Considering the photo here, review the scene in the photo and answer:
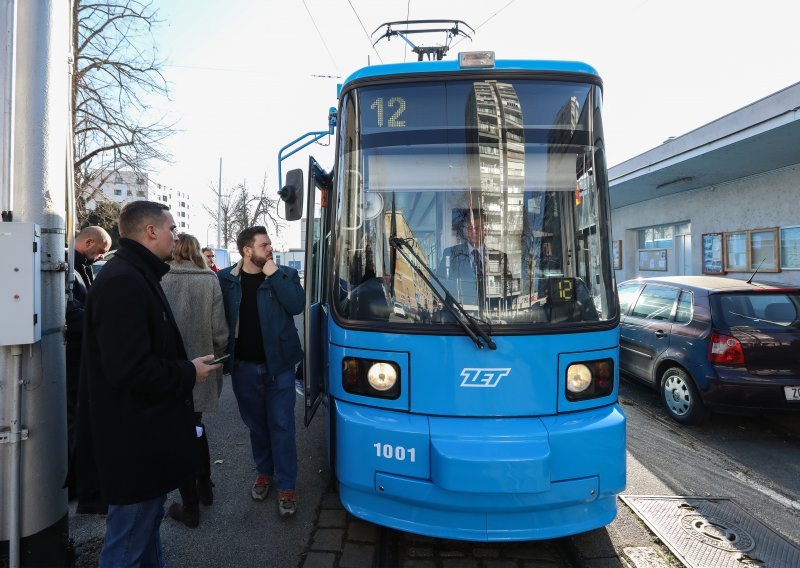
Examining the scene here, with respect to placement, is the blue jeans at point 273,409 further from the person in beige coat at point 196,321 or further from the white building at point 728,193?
the white building at point 728,193

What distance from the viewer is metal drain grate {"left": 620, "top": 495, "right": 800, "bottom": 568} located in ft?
9.86

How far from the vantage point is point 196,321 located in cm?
345

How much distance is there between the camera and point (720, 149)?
10203 millimetres

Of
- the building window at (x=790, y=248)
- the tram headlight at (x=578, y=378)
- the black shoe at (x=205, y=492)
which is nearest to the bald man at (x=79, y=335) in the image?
the black shoe at (x=205, y=492)

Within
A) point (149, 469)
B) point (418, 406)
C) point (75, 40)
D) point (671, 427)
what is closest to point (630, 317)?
point (671, 427)

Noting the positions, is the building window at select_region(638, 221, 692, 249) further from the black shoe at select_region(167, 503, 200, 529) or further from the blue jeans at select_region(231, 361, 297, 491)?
the black shoe at select_region(167, 503, 200, 529)

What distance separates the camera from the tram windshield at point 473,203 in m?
3.02

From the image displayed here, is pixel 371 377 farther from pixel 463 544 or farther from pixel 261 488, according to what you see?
pixel 261 488

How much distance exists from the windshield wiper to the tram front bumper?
18.6 inches

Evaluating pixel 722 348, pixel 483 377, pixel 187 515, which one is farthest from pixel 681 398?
pixel 187 515

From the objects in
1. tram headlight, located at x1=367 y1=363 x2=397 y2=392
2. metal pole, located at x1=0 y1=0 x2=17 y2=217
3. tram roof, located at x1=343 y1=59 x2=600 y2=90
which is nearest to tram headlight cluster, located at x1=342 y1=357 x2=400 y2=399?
tram headlight, located at x1=367 y1=363 x2=397 y2=392

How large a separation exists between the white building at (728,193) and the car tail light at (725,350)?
548 centimetres

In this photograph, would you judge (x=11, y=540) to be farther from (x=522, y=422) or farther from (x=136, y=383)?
(x=522, y=422)

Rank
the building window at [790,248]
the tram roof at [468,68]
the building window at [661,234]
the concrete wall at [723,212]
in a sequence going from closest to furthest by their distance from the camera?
the tram roof at [468,68]
the building window at [790,248]
the concrete wall at [723,212]
the building window at [661,234]
